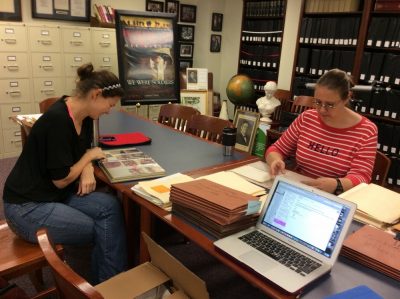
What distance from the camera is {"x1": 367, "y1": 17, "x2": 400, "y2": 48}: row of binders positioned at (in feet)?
11.0

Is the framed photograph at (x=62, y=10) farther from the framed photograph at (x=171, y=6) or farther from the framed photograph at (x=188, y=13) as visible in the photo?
the framed photograph at (x=188, y=13)

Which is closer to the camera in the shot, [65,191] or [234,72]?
[65,191]

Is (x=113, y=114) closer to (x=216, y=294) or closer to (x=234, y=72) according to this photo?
(x=216, y=294)

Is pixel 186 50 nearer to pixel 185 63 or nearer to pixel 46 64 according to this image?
pixel 185 63

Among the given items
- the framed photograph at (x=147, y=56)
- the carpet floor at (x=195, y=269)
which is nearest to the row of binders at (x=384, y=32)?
the framed photograph at (x=147, y=56)

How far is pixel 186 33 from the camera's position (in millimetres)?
5320

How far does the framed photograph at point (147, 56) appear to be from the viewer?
3158mm

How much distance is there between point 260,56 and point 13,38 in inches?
124

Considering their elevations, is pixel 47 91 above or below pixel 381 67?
below

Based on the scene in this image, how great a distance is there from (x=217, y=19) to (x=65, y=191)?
4.60 m

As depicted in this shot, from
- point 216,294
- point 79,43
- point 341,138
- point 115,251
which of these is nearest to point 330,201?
point 341,138

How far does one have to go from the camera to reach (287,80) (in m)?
4.68

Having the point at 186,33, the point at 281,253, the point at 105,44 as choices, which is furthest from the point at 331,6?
the point at 281,253

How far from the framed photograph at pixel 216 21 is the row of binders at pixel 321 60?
184cm
